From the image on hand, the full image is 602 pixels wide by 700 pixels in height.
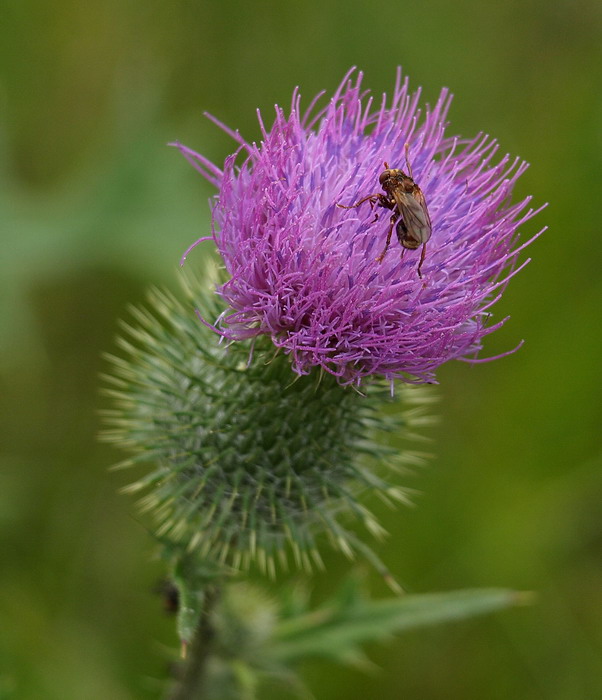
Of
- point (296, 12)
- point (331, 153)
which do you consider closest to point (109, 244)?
point (331, 153)

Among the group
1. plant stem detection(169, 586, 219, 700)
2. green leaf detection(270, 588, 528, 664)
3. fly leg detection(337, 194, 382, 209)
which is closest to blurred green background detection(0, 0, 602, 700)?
plant stem detection(169, 586, 219, 700)

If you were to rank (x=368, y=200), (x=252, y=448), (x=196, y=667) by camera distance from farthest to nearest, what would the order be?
(x=196, y=667) < (x=252, y=448) < (x=368, y=200)

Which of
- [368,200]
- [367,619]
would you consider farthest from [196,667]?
[368,200]

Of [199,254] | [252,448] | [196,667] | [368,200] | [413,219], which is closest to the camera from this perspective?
[413,219]

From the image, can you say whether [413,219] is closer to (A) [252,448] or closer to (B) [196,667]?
(A) [252,448]

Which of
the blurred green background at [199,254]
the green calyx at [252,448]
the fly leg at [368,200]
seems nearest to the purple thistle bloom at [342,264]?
the fly leg at [368,200]

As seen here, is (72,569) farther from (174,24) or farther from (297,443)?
(174,24)
